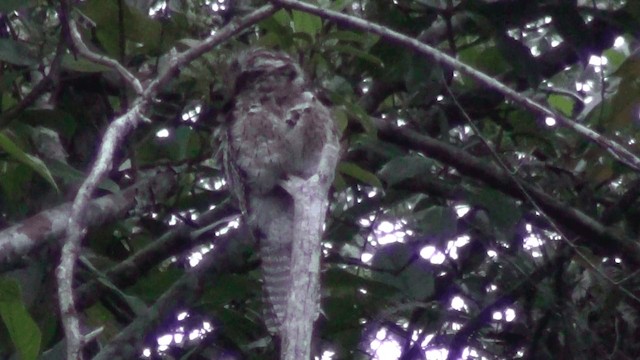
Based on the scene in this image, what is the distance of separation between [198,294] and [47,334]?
16.0 inches

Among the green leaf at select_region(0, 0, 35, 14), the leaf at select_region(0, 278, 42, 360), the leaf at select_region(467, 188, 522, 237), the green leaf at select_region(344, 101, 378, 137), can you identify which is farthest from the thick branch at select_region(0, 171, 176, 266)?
the leaf at select_region(467, 188, 522, 237)

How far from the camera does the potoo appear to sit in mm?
2877

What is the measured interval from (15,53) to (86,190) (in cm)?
122

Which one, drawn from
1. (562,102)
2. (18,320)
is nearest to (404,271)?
(562,102)

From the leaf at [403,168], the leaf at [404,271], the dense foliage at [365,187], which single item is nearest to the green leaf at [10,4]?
the dense foliage at [365,187]

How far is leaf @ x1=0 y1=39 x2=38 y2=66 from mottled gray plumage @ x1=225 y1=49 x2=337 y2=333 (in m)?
0.52

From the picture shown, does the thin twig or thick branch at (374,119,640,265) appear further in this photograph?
thick branch at (374,119,640,265)

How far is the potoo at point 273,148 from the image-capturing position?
9.44 ft

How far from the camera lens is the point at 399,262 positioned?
10.3ft

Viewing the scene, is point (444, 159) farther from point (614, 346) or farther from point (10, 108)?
point (10, 108)

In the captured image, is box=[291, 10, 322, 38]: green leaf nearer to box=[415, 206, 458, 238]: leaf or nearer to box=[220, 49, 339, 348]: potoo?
box=[220, 49, 339, 348]: potoo

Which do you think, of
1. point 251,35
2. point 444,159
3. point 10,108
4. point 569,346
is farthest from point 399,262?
point 10,108

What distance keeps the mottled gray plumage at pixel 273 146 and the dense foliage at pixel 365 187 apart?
0.07 m

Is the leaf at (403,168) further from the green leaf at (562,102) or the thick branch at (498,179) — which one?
the green leaf at (562,102)
